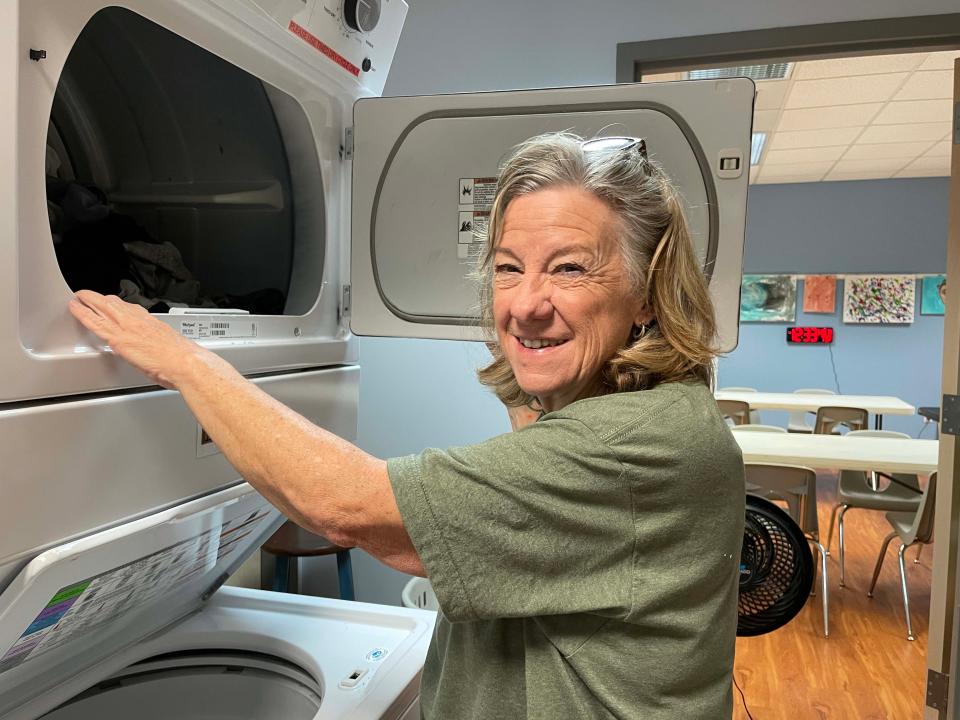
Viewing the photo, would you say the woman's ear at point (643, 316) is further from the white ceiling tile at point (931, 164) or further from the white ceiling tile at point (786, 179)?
the white ceiling tile at point (786, 179)

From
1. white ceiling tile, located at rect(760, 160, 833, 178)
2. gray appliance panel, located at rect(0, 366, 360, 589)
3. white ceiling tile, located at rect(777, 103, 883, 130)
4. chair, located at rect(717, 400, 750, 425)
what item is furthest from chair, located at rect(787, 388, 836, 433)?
gray appliance panel, located at rect(0, 366, 360, 589)

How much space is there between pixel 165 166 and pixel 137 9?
19.7 inches

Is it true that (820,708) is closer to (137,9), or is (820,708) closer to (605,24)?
(605,24)

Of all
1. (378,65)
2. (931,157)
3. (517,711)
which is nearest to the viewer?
(517,711)

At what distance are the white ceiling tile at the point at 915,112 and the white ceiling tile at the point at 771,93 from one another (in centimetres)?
84

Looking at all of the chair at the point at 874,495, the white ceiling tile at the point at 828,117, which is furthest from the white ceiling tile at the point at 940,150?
the chair at the point at 874,495

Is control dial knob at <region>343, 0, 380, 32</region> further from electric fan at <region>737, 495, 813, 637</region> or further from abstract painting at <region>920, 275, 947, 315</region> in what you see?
abstract painting at <region>920, 275, 947, 315</region>

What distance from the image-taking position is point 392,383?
2.90 meters

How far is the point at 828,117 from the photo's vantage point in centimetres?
550

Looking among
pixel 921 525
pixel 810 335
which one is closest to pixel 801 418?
pixel 810 335

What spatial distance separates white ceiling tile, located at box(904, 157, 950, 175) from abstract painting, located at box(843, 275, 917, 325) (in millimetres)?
1095

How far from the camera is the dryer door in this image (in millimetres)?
1202

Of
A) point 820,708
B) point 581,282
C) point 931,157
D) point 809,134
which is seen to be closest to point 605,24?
point 581,282

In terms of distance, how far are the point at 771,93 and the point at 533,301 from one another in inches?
187
